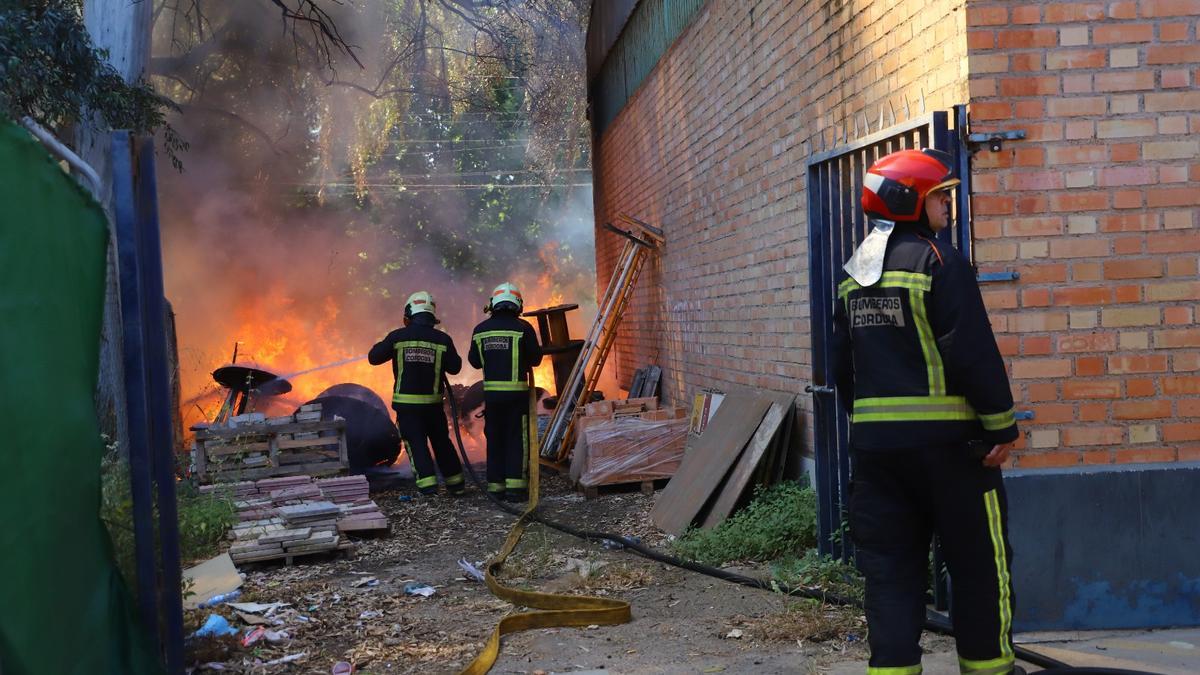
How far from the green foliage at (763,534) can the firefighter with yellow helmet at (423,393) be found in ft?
12.5

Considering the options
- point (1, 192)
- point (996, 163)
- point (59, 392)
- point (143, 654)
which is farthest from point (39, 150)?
point (996, 163)

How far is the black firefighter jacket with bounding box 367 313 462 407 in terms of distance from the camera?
34.3ft

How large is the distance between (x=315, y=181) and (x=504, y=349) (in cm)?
1651

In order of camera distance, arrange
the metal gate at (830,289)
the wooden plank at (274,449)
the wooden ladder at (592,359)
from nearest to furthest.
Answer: the metal gate at (830,289)
the wooden plank at (274,449)
the wooden ladder at (592,359)

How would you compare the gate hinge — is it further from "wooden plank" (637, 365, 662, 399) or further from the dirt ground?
"wooden plank" (637, 365, 662, 399)

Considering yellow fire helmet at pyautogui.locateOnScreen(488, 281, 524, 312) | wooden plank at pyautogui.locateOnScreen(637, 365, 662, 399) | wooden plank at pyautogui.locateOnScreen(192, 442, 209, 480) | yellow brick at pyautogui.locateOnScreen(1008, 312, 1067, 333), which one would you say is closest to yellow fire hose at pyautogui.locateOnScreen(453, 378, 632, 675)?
yellow brick at pyautogui.locateOnScreen(1008, 312, 1067, 333)

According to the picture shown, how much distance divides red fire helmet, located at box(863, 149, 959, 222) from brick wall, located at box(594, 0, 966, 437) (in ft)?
3.77

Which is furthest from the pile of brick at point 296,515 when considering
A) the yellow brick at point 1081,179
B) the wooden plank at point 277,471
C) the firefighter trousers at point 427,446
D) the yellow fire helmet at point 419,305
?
the yellow brick at point 1081,179

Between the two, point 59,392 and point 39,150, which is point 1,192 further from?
point 59,392

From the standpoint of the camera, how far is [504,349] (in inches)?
404

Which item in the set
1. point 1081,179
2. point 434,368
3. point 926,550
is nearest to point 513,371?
point 434,368

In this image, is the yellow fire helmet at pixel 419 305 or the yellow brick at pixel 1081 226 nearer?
the yellow brick at pixel 1081 226

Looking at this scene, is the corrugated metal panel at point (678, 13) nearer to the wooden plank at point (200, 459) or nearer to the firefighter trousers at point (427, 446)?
the firefighter trousers at point (427, 446)

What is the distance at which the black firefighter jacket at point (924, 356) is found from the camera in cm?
365
